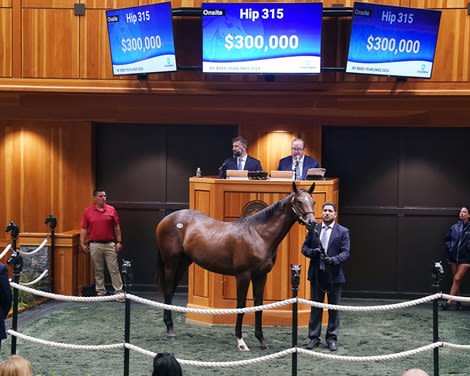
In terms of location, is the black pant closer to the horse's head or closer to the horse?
the horse

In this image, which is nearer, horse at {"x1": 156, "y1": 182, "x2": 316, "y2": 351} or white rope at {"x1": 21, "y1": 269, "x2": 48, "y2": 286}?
horse at {"x1": 156, "y1": 182, "x2": 316, "y2": 351}

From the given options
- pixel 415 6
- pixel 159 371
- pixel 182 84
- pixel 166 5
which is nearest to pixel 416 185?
pixel 415 6

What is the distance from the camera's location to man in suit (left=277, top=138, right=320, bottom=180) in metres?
11.7

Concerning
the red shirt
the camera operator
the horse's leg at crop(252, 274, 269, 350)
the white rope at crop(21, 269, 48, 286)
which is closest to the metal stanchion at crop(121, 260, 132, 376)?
the horse's leg at crop(252, 274, 269, 350)

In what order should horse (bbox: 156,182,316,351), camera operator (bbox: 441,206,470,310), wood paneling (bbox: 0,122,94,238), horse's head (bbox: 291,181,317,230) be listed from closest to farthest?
horse's head (bbox: 291,181,317,230) < horse (bbox: 156,182,316,351) < camera operator (bbox: 441,206,470,310) < wood paneling (bbox: 0,122,94,238)

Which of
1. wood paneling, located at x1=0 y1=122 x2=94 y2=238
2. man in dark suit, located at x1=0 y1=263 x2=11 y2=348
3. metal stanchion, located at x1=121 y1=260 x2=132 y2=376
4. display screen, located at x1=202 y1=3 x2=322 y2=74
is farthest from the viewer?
wood paneling, located at x1=0 y1=122 x2=94 y2=238

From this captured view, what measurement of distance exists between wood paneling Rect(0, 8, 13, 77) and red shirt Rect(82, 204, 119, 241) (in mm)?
2604

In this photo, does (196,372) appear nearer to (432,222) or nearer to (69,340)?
(69,340)

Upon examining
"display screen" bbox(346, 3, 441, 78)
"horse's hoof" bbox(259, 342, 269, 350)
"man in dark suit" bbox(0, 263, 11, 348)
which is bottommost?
"horse's hoof" bbox(259, 342, 269, 350)

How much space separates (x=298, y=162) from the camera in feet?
38.9

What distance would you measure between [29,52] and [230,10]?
3.55m

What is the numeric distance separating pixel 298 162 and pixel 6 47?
5.18m

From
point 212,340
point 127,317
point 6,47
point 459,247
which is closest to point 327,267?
point 212,340

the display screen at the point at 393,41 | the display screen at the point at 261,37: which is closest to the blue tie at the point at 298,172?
the display screen at the point at 261,37
